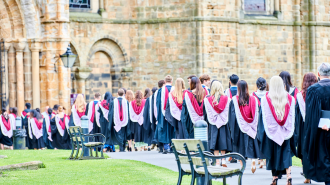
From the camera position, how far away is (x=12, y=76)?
70.5ft

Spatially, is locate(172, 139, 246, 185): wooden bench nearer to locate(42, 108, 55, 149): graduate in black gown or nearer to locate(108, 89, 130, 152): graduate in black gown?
locate(108, 89, 130, 152): graduate in black gown

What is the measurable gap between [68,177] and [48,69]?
11.1 m

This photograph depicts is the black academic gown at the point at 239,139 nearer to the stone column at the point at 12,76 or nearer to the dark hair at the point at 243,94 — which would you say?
the dark hair at the point at 243,94

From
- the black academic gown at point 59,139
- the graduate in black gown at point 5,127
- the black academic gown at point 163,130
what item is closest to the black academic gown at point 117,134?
the black academic gown at point 59,139

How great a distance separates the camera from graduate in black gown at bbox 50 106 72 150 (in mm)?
19953

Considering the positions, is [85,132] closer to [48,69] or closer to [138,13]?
[48,69]

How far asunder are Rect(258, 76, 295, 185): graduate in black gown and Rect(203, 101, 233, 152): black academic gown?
99.6 inches

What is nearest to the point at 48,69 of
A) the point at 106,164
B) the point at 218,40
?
the point at 218,40

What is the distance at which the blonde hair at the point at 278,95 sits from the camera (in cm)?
963

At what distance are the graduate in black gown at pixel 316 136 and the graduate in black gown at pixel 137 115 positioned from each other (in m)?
9.74

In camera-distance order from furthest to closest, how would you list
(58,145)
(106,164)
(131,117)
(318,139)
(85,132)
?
(58,145) < (131,117) < (85,132) < (106,164) < (318,139)

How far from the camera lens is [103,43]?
25203 millimetres

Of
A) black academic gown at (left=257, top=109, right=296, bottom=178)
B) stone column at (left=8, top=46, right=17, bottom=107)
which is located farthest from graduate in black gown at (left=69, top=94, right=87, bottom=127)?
black academic gown at (left=257, top=109, right=296, bottom=178)

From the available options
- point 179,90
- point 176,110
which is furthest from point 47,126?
point 179,90
